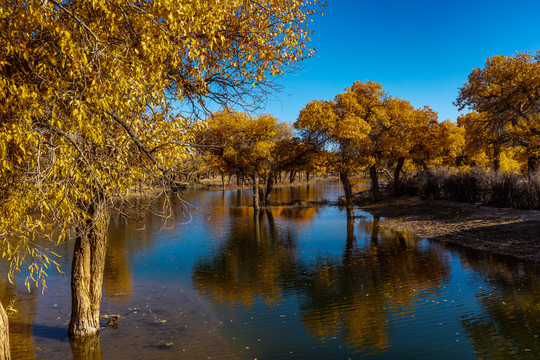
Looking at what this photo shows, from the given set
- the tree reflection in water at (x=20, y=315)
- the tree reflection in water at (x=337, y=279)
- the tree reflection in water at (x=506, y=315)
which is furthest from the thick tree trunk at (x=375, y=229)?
the tree reflection in water at (x=20, y=315)

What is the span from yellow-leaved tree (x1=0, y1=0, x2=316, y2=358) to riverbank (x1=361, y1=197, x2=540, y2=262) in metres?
15.0

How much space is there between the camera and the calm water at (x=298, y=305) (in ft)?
30.8

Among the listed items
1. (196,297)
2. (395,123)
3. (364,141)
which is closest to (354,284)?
(196,297)

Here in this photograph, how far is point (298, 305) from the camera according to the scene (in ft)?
40.8

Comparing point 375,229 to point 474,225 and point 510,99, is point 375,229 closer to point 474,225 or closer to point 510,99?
point 474,225

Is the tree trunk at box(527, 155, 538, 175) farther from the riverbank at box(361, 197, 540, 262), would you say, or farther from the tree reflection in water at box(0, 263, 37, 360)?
the tree reflection in water at box(0, 263, 37, 360)

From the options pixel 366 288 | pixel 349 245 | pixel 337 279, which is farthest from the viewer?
pixel 349 245

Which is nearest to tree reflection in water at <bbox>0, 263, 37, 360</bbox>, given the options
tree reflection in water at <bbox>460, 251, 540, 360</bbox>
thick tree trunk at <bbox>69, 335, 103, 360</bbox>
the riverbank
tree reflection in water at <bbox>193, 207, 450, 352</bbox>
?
thick tree trunk at <bbox>69, 335, 103, 360</bbox>

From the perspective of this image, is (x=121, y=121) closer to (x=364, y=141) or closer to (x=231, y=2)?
(x=231, y=2)

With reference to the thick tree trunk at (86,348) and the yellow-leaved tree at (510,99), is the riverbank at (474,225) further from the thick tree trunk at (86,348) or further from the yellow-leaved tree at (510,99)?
the thick tree trunk at (86,348)

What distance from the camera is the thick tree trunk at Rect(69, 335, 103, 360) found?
923 centimetres

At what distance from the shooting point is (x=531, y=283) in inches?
521

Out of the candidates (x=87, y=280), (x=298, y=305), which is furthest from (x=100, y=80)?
(x=298, y=305)

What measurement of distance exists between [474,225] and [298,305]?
16.0 m
